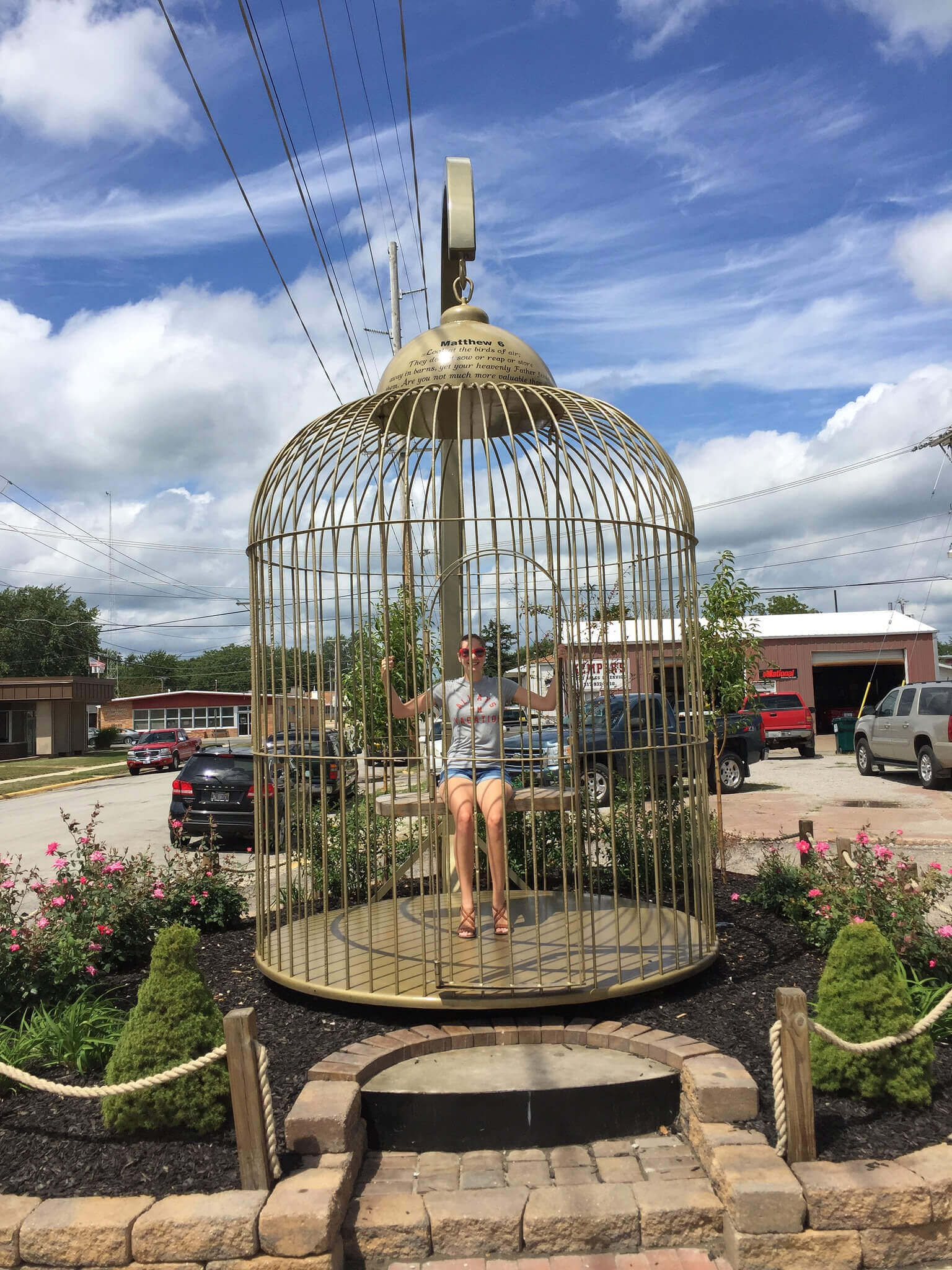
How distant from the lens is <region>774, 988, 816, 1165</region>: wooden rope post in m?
2.92

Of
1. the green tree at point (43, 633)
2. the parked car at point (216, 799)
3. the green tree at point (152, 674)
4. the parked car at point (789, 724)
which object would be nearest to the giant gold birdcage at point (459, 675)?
the parked car at point (216, 799)

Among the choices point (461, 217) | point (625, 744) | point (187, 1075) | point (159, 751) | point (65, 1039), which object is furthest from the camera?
point (159, 751)

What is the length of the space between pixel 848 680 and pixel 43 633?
1861 inches

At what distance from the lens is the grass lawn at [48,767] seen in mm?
25844

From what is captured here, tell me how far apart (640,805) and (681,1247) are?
4.37m

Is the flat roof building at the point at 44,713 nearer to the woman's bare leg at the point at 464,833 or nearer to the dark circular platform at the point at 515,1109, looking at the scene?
the woman's bare leg at the point at 464,833

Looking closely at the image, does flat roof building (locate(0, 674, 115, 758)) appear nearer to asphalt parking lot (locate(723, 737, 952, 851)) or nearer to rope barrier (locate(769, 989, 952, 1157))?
asphalt parking lot (locate(723, 737, 952, 851))

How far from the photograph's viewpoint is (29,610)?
188ft

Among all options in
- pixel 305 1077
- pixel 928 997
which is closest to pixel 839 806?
pixel 928 997

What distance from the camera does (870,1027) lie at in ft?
10.7

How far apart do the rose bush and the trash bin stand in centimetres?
2147

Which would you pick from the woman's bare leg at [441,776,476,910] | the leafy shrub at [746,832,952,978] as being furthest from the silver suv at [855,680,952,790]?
the woman's bare leg at [441,776,476,910]

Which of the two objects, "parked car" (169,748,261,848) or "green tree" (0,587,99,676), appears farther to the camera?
"green tree" (0,587,99,676)

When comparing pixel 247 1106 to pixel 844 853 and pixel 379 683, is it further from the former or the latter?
pixel 379 683
